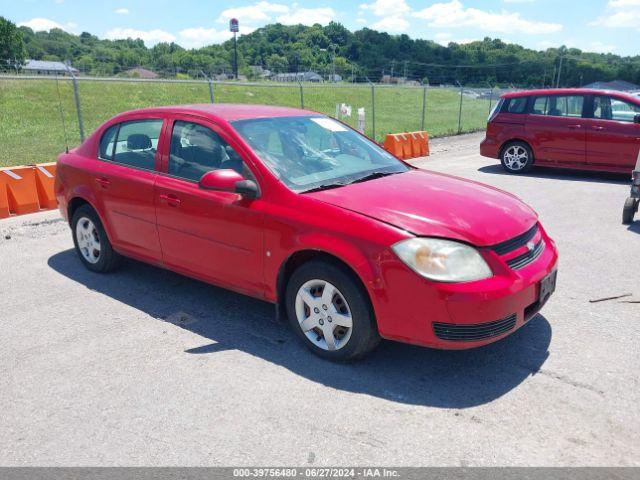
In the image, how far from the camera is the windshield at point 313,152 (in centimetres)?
403

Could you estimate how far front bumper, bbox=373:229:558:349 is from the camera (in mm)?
3215

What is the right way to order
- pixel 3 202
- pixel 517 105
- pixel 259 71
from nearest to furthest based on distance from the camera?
pixel 3 202 < pixel 517 105 < pixel 259 71

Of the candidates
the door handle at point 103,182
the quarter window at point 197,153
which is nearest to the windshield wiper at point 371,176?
the quarter window at point 197,153

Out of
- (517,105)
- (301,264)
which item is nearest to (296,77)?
(517,105)

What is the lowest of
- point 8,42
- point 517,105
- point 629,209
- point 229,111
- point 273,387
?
point 273,387

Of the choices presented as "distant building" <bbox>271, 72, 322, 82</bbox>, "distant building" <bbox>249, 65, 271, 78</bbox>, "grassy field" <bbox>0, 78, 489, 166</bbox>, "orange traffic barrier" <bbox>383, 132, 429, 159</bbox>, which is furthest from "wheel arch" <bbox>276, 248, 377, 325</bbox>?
"distant building" <bbox>249, 65, 271, 78</bbox>

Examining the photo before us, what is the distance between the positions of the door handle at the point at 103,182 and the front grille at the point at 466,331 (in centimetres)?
325

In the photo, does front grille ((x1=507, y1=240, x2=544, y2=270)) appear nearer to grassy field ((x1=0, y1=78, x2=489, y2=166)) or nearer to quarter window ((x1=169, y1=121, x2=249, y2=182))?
quarter window ((x1=169, y1=121, x2=249, y2=182))

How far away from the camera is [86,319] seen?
448cm

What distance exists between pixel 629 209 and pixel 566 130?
4060 millimetres

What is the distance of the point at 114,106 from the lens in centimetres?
3041

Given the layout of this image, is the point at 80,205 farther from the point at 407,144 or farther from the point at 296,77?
the point at 296,77

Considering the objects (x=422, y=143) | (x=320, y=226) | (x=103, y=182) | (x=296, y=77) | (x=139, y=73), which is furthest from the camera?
(x=139, y=73)

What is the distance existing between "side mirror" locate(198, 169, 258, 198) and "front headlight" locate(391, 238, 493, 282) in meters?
1.16
